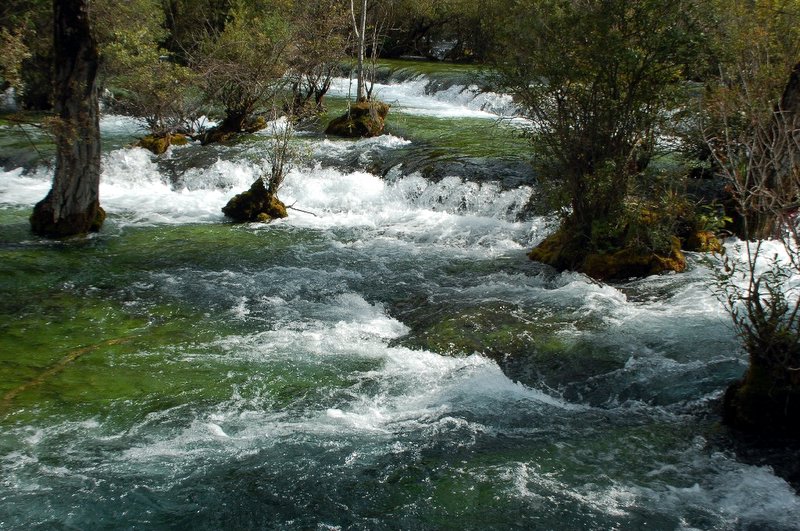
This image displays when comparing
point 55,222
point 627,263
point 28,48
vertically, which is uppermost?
point 28,48

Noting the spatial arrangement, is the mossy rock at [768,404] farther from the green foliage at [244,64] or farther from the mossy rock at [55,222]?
the green foliage at [244,64]

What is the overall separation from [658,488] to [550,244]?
282 inches

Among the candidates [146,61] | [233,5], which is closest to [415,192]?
[146,61]

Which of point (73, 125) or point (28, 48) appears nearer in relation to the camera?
point (73, 125)

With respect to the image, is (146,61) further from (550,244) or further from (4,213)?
(550,244)

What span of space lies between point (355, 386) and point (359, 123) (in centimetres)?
1591

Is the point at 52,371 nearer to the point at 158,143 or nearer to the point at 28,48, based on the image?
the point at 28,48

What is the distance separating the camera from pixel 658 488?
6246 mm

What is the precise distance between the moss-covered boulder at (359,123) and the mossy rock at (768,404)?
56.4ft

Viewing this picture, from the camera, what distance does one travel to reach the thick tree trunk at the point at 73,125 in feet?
42.2

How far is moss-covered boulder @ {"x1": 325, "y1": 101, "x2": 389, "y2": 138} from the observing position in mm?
22938

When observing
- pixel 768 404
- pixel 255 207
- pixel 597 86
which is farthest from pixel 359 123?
pixel 768 404

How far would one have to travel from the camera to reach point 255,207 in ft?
53.4

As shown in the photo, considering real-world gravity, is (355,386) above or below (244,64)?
below
